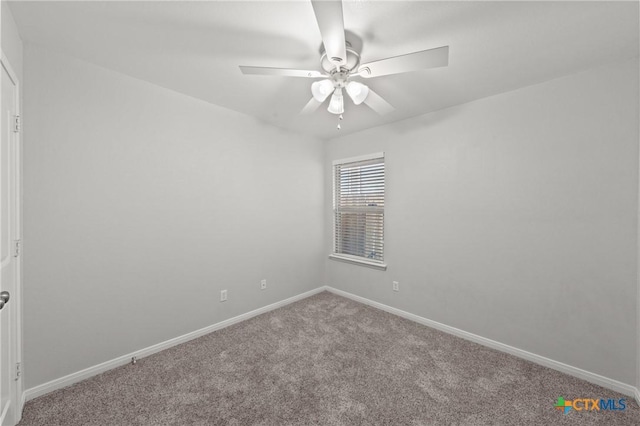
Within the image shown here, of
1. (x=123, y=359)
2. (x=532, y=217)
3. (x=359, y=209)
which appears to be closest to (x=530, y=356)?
(x=532, y=217)

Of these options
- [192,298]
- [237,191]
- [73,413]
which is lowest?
[73,413]

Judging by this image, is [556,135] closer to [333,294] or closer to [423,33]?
[423,33]

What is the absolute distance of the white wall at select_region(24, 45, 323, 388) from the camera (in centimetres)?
169

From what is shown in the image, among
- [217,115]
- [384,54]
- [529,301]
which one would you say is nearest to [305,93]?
[384,54]

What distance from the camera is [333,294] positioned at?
3.65 m

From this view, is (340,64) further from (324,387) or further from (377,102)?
(324,387)

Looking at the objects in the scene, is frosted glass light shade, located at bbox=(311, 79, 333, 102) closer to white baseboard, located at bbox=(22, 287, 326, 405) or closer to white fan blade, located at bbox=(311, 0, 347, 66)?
white fan blade, located at bbox=(311, 0, 347, 66)

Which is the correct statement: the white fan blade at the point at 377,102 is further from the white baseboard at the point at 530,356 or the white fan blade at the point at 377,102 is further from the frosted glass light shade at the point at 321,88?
the white baseboard at the point at 530,356

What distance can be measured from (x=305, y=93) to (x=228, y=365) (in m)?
2.47

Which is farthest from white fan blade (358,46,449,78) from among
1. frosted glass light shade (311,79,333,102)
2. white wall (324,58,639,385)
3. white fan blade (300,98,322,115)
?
white wall (324,58,639,385)

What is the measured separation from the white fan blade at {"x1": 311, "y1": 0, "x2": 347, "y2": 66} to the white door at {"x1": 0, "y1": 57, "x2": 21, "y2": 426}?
1.69m

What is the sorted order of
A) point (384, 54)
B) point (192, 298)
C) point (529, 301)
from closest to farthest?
point (384, 54) < point (529, 301) < point (192, 298)

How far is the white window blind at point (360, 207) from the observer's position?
323 cm

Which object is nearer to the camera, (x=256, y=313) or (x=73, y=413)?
(x=73, y=413)
